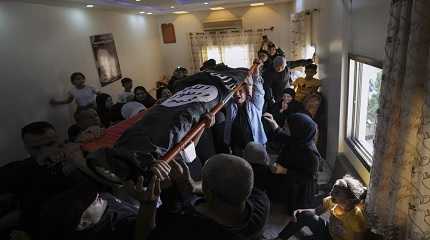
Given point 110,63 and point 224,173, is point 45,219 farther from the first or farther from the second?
point 110,63

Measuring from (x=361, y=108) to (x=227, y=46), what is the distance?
4.96m

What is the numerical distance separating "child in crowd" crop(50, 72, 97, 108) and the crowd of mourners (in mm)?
1631

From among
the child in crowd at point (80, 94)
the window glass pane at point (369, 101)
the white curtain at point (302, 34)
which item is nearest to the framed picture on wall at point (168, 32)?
the white curtain at point (302, 34)

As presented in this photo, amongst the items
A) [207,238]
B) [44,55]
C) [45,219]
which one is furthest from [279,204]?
[44,55]

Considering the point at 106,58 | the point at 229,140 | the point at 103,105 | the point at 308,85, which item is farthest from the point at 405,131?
the point at 106,58

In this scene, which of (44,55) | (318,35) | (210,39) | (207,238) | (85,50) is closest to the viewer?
(207,238)

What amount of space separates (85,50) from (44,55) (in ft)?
2.81

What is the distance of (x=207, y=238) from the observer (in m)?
0.85

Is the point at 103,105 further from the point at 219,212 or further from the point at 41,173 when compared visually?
the point at 219,212

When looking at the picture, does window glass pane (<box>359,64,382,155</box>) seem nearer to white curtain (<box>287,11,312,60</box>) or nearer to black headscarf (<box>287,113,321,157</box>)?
black headscarf (<box>287,113,321,157</box>)

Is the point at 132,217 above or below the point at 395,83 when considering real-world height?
below

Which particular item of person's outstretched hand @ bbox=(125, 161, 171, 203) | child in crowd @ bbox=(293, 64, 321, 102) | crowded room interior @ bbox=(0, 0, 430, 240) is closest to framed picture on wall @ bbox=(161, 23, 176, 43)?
crowded room interior @ bbox=(0, 0, 430, 240)

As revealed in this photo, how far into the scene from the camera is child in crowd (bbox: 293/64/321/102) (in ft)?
10.5

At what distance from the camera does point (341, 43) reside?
2371 millimetres
